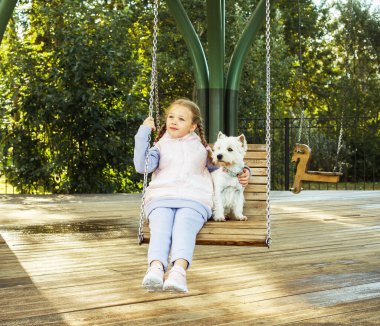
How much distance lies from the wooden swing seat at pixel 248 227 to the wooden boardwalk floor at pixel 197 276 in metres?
0.25

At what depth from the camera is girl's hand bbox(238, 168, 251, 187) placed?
3.90 metres

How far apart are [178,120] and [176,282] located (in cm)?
104

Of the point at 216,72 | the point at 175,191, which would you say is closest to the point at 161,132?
the point at 175,191

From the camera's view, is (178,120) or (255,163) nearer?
(178,120)

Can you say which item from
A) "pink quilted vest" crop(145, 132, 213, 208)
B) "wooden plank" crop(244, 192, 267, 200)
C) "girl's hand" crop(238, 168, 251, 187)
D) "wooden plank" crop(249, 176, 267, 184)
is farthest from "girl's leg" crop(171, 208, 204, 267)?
"wooden plank" crop(249, 176, 267, 184)

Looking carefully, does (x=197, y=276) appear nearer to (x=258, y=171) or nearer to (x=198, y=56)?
(x=258, y=171)

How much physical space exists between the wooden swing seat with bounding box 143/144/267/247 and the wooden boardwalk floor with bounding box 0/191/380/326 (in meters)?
0.25

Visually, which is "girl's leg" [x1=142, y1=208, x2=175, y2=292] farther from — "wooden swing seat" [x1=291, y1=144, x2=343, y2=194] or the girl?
"wooden swing seat" [x1=291, y1=144, x2=343, y2=194]

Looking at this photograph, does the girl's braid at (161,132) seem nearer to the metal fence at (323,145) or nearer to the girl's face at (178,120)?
the girl's face at (178,120)

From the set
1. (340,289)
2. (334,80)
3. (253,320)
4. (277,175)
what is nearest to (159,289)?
(253,320)

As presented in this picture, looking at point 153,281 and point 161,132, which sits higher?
point 161,132

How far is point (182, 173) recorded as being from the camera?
11.5 feet

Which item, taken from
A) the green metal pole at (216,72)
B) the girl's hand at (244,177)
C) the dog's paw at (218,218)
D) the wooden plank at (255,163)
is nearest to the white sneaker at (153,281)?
the dog's paw at (218,218)

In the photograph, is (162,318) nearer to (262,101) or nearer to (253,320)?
(253,320)
